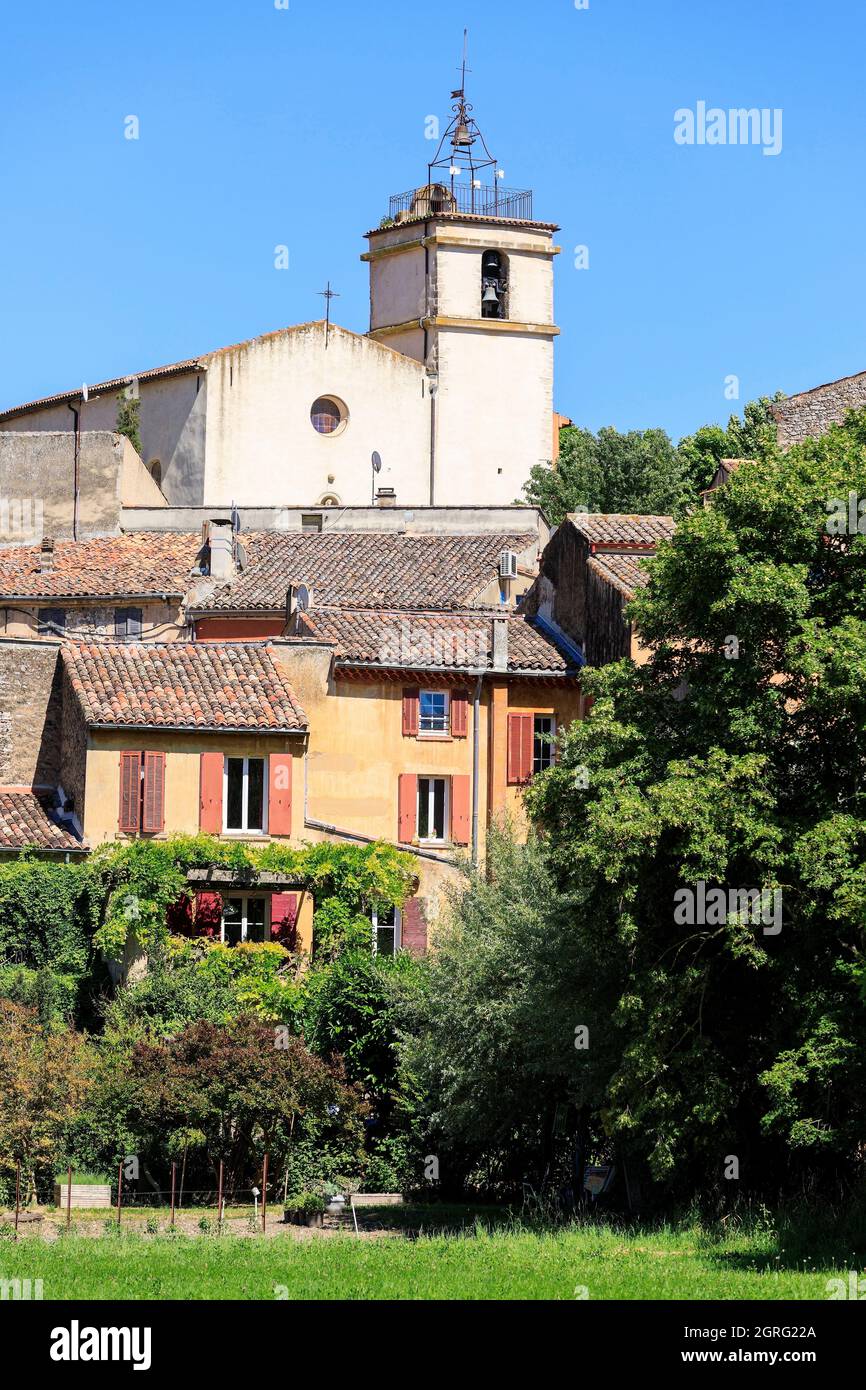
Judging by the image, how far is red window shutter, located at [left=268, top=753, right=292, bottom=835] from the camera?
41.8 meters

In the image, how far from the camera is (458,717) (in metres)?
45.4

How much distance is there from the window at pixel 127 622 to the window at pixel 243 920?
16783 mm

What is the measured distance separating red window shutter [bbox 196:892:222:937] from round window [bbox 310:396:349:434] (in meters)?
32.1

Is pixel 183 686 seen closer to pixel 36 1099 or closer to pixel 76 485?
pixel 36 1099

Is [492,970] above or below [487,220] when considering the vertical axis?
below

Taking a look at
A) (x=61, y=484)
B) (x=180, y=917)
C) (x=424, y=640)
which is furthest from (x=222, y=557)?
(x=180, y=917)

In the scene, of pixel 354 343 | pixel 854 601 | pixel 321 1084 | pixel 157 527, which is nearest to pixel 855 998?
pixel 854 601

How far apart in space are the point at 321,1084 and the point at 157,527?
30628mm

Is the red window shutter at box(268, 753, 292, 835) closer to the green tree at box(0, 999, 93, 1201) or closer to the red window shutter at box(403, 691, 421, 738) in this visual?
the red window shutter at box(403, 691, 421, 738)

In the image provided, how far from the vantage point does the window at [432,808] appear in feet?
148

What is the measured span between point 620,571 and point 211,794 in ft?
33.7

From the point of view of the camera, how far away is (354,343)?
233ft

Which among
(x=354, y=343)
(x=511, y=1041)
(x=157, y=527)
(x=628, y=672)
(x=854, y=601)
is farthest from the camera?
(x=354, y=343)

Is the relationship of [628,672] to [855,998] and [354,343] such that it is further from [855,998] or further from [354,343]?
[354,343]
